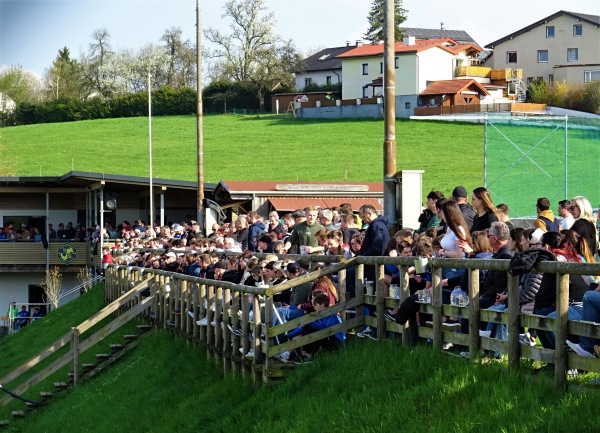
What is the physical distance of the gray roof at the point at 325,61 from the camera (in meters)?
110

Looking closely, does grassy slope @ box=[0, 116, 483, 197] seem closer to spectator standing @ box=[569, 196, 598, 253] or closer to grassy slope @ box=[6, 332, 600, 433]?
grassy slope @ box=[6, 332, 600, 433]

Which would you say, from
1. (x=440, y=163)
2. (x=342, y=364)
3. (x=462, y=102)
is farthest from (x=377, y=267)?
(x=462, y=102)

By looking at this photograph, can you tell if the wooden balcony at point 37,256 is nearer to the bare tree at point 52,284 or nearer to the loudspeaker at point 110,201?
the bare tree at point 52,284

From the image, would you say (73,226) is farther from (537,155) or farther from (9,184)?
(537,155)

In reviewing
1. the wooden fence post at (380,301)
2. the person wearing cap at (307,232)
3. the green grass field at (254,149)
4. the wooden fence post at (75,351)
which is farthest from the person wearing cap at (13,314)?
the wooden fence post at (380,301)

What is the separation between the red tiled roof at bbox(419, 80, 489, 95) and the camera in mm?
82875

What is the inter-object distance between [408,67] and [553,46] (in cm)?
1376

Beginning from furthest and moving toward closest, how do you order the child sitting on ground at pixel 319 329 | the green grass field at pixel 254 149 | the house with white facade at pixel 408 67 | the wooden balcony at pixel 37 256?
the house with white facade at pixel 408 67 < the green grass field at pixel 254 149 < the wooden balcony at pixel 37 256 < the child sitting on ground at pixel 319 329

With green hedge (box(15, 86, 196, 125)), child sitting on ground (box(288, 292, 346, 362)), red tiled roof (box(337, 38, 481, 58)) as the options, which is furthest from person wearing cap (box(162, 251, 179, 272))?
green hedge (box(15, 86, 196, 125))

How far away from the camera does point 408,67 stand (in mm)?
91062

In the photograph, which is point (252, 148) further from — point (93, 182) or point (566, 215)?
point (566, 215)

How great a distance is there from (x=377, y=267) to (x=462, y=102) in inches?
2864

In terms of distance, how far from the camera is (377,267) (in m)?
12.1

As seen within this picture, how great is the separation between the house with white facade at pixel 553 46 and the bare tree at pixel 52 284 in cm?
5616
